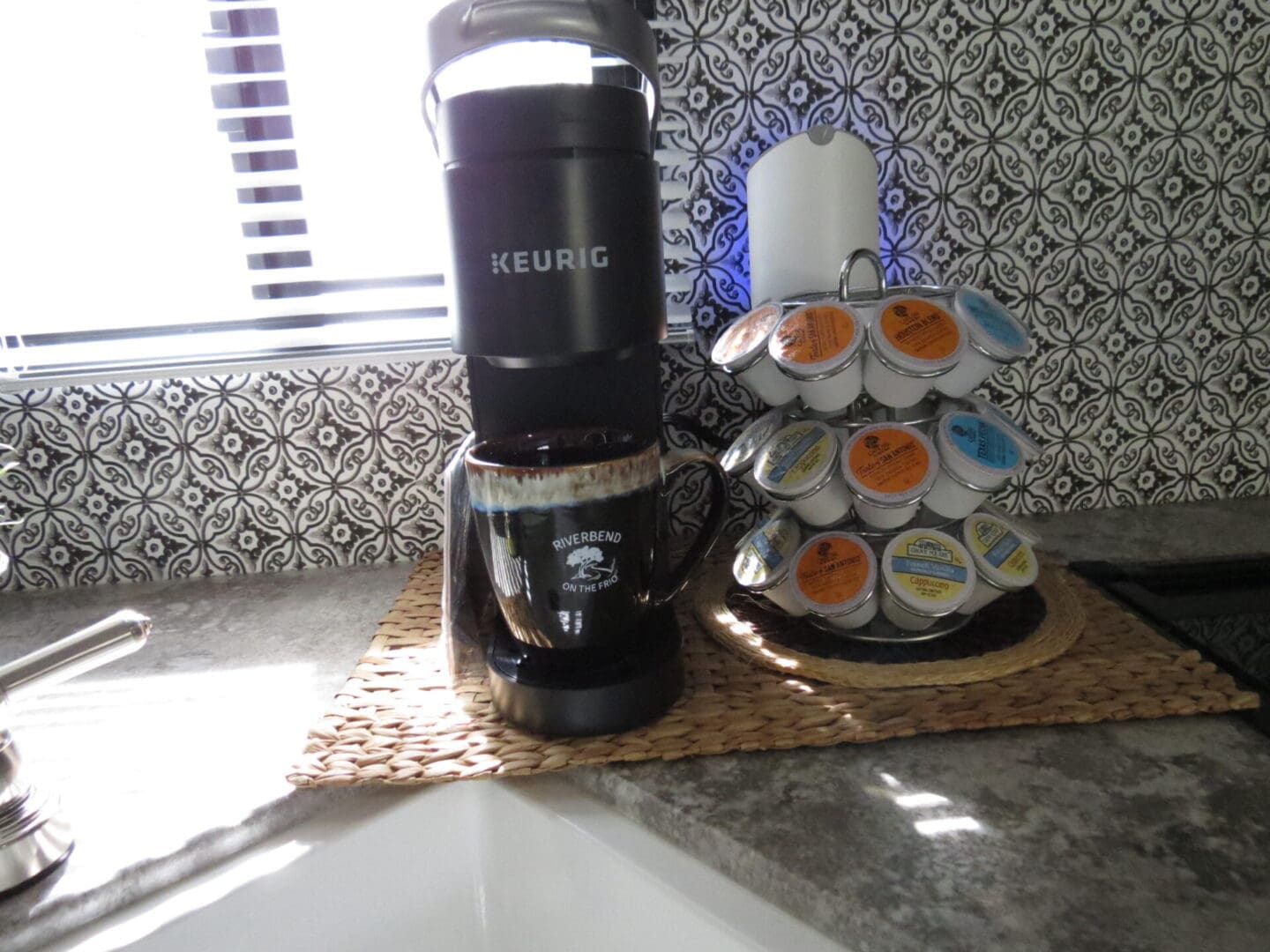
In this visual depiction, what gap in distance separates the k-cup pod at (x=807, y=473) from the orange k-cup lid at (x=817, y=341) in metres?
0.06

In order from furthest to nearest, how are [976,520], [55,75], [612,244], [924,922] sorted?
[55,75], [976,520], [612,244], [924,922]

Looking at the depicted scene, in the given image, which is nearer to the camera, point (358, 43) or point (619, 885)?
point (619, 885)

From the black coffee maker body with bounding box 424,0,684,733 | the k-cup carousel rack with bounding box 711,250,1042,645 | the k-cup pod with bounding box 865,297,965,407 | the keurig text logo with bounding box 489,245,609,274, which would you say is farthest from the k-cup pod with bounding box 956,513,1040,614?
the keurig text logo with bounding box 489,245,609,274

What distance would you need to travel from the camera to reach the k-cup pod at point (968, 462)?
2.00ft

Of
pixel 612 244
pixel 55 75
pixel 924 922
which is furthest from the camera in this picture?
pixel 55 75

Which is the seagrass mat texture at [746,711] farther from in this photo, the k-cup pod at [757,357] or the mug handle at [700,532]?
the k-cup pod at [757,357]

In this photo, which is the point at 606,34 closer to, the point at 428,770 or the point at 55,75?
the point at 428,770

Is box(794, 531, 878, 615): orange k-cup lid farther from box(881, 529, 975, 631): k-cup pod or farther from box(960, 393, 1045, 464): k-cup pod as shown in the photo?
box(960, 393, 1045, 464): k-cup pod

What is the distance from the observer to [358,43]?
0.87 metres

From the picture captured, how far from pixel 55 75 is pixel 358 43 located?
0.29m

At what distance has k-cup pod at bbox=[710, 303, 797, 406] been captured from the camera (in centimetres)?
64

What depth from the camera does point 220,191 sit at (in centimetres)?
89

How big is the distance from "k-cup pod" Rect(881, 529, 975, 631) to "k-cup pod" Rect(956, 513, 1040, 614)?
0.04 feet

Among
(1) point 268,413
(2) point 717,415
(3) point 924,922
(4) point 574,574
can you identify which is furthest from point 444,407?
(3) point 924,922
